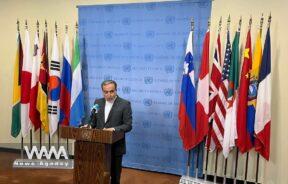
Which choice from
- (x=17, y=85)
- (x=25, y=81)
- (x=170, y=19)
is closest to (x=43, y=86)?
(x=25, y=81)

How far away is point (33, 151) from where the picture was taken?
4.34 meters

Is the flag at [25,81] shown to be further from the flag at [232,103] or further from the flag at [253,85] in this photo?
the flag at [253,85]

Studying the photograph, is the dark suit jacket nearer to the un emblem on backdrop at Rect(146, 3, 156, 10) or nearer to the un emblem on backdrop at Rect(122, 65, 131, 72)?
the un emblem on backdrop at Rect(122, 65, 131, 72)

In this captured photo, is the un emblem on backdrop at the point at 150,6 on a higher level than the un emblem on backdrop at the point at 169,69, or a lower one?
higher

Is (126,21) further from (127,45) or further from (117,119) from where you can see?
(117,119)

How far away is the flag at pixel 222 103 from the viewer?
3.48 meters

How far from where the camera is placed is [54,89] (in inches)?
164

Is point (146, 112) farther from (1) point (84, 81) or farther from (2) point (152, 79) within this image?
(1) point (84, 81)

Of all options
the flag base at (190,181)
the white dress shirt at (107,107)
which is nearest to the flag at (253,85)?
the flag base at (190,181)

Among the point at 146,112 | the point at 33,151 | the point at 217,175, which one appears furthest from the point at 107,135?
the point at 33,151

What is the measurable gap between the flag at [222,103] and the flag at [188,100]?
26 centimetres

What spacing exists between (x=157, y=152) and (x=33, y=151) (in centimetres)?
175

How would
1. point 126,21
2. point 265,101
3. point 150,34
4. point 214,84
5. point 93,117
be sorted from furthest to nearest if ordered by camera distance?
point 126,21, point 150,34, point 214,84, point 265,101, point 93,117

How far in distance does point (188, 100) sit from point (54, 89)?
1.81 meters
